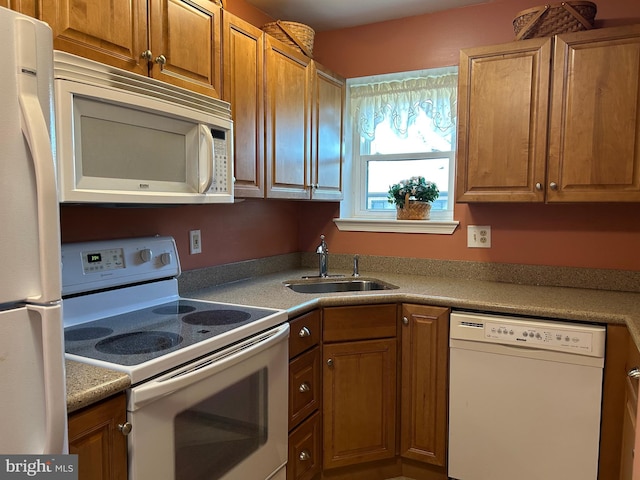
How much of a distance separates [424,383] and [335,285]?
77 cm

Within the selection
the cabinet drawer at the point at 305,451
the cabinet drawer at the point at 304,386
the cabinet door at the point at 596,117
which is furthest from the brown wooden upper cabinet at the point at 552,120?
the cabinet drawer at the point at 305,451

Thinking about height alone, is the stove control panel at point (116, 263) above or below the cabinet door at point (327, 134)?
below

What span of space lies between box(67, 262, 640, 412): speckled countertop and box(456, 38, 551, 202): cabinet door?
0.46 m

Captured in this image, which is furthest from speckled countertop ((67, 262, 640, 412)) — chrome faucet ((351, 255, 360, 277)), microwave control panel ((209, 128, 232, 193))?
microwave control panel ((209, 128, 232, 193))

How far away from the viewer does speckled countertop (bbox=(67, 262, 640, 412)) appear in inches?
72.0

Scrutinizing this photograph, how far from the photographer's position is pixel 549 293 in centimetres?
218

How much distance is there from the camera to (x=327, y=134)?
8.75 ft

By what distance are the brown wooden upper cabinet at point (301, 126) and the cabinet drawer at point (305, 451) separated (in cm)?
108

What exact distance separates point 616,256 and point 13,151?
251cm

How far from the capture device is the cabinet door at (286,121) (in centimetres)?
218

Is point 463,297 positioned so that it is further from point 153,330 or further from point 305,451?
point 153,330

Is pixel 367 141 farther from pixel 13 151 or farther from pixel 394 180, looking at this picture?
pixel 13 151

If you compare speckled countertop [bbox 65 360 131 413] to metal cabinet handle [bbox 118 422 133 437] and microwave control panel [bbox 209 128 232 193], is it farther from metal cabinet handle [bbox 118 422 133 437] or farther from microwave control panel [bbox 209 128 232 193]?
microwave control panel [bbox 209 128 232 193]

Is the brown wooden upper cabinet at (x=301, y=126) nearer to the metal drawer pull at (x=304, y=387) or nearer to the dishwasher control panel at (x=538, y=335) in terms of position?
the metal drawer pull at (x=304, y=387)
